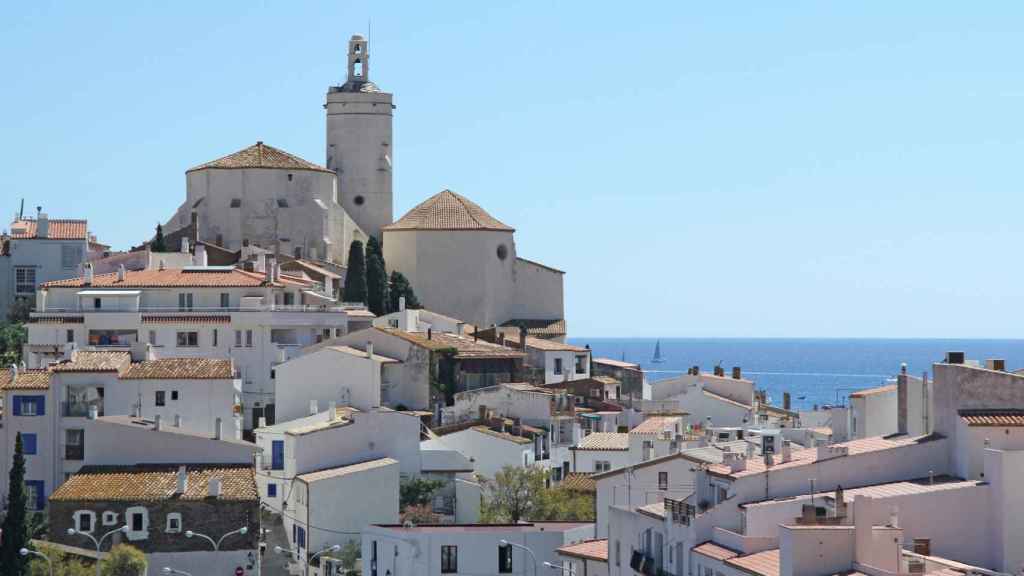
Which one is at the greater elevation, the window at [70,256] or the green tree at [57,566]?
the window at [70,256]

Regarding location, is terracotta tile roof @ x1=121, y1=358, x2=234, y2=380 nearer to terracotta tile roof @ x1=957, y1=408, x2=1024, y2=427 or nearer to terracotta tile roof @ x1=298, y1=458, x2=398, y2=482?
terracotta tile roof @ x1=298, y1=458, x2=398, y2=482

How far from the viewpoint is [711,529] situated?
4016cm

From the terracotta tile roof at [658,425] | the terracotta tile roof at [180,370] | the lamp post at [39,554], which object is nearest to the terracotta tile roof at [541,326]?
the terracotta tile roof at [658,425]

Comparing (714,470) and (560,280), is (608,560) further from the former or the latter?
(560,280)

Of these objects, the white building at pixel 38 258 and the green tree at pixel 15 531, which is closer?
the green tree at pixel 15 531

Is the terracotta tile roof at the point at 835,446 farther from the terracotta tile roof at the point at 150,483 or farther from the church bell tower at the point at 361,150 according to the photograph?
the church bell tower at the point at 361,150

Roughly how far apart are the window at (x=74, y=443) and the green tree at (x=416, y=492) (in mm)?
8625

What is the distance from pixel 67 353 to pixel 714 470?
1325 inches

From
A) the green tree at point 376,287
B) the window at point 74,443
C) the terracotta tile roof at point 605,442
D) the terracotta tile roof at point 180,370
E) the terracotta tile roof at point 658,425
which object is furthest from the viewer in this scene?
the green tree at point 376,287

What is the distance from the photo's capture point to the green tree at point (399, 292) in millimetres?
A: 90000

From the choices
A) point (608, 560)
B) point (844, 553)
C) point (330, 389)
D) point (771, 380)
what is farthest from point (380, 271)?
point (771, 380)

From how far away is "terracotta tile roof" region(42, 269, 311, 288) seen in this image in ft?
258

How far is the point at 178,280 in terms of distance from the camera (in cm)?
7950

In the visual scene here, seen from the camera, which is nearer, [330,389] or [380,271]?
[330,389]
